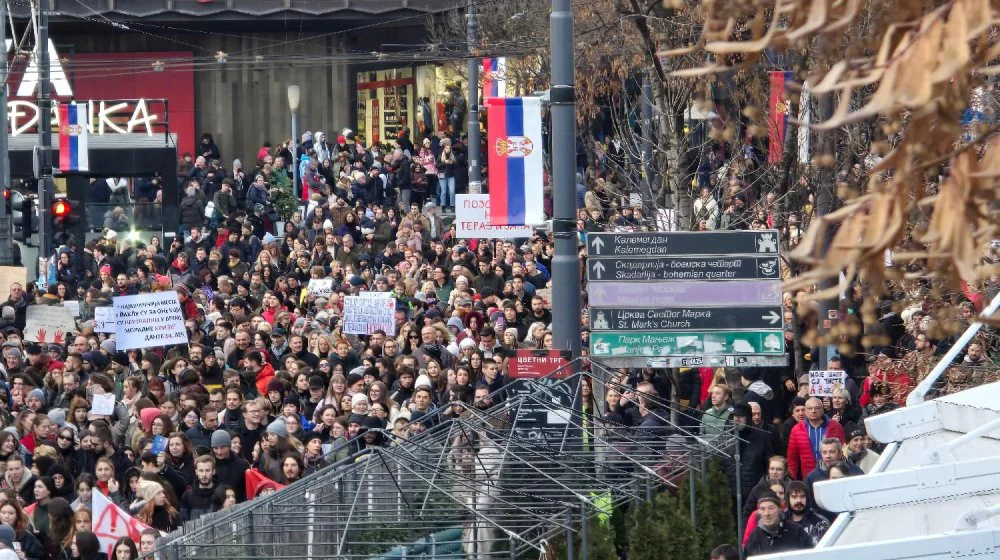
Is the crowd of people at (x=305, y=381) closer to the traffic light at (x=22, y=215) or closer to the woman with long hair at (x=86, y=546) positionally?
the woman with long hair at (x=86, y=546)

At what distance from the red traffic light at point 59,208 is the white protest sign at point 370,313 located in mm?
10370

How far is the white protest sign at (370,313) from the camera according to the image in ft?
67.8

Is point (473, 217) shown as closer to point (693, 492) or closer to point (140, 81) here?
point (693, 492)

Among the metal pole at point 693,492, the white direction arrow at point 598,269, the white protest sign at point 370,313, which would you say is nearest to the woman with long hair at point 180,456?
the white direction arrow at point 598,269

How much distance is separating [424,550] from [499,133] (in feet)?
20.2

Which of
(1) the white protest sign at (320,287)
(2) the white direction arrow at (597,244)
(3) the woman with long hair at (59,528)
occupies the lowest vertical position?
(3) the woman with long hair at (59,528)

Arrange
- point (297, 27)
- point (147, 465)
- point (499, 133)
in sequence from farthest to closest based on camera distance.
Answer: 1. point (297, 27)
2. point (499, 133)
3. point (147, 465)


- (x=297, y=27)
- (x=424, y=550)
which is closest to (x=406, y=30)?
(x=297, y=27)

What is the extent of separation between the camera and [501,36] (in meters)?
41.3

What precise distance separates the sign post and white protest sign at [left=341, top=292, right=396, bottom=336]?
6.17 m


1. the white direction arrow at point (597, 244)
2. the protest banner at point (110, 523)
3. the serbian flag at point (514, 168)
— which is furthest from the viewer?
the serbian flag at point (514, 168)

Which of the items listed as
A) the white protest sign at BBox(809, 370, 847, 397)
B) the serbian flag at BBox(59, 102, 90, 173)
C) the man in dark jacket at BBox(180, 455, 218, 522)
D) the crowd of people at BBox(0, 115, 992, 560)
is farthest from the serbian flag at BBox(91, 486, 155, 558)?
the serbian flag at BBox(59, 102, 90, 173)

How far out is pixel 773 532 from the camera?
38.5 ft

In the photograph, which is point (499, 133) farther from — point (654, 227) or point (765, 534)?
point (765, 534)
